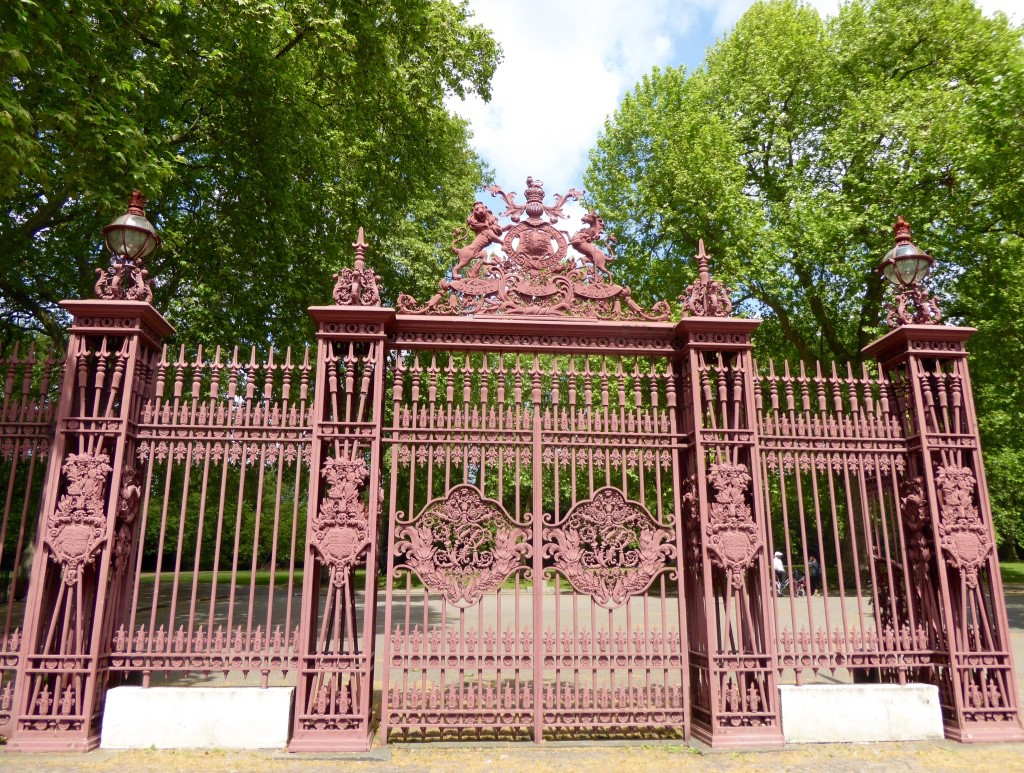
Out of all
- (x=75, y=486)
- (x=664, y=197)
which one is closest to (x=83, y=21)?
(x=75, y=486)

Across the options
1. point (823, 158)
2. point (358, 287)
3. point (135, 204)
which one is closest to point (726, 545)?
point (358, 287)

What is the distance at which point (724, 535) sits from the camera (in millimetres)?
6320

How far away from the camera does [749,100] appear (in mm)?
17016

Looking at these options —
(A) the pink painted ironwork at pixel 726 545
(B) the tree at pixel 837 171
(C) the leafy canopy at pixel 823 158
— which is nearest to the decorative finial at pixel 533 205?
(A) the pink painted ironwork at pixel 726 545

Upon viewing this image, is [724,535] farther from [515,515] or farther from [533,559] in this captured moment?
[515,515]

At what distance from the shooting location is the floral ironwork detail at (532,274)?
688 centimetres

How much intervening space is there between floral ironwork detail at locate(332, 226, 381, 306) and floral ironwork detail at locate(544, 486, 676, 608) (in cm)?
290

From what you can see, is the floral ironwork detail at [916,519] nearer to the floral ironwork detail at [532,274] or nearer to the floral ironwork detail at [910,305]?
the floral ironwork detail at [910,305]

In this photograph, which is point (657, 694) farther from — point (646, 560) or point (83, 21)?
point (83, 21)

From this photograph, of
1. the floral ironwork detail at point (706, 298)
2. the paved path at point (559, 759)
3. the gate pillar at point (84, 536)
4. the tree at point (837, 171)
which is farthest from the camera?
the tree at point (837, 171)

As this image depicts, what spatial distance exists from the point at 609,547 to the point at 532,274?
9.42 feet

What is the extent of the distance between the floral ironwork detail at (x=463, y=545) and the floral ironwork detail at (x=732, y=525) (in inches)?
70.4

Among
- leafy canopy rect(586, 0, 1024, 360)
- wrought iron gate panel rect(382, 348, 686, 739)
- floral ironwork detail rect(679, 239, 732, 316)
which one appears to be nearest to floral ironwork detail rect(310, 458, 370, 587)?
wrought iron gate panel rect(382, 348, 686, 739)

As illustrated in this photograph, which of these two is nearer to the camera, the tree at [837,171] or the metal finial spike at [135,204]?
the metal finial spike at [135,204]
